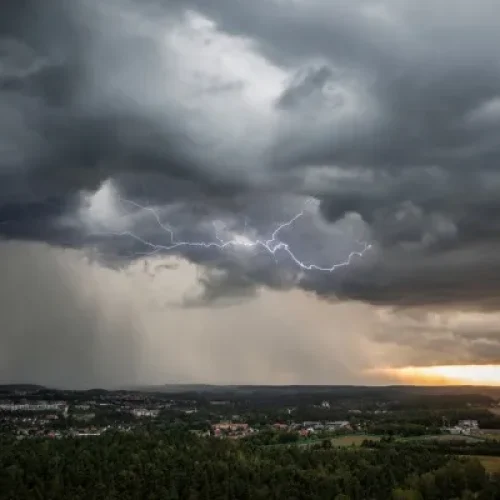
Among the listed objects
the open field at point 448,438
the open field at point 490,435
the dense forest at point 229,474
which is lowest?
the dense forest at point 229,474

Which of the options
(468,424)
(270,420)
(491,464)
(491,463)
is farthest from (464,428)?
(270,420)

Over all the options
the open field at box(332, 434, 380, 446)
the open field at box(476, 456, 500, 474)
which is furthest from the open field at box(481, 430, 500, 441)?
the open field at box(476, 456, 500, 474)

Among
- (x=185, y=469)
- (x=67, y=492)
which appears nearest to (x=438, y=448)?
(x=185, y=469)

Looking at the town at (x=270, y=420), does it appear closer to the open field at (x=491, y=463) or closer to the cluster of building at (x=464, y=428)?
the cluster of building at (x=464, y=428)

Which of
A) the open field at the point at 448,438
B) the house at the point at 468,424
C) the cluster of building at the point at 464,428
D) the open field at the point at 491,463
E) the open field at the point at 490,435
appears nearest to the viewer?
the open field at the point at 491,463

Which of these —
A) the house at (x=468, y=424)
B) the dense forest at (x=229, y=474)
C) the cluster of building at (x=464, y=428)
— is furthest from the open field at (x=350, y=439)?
the dense forest at (x=229, y=474)

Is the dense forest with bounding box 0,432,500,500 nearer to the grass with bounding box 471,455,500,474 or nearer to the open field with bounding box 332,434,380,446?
the grass with bounding box 471,455,500,474

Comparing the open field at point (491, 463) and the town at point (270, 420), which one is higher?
the town at point (270, 420)

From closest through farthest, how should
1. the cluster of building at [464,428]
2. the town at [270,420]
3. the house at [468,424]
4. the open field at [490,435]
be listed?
the open field at [490,435], the cluster of building at [464,428], the town at [270,420], the house at [468,424]

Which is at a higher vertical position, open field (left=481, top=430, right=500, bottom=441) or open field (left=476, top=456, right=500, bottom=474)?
open field (left=481, top=430, right=500, bottom=441)
